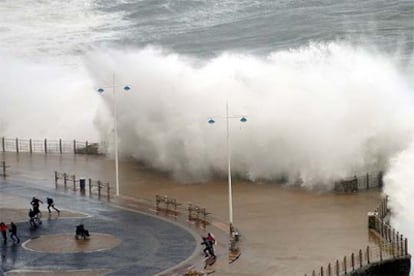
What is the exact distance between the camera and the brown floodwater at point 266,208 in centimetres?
2966

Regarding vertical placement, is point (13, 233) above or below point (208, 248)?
above

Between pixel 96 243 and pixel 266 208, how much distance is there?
7039mm

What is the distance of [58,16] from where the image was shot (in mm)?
101438

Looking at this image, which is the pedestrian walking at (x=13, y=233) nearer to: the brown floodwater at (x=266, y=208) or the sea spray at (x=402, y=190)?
the brown floodwater at (x=266, y=208)

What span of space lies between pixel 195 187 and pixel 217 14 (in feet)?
193

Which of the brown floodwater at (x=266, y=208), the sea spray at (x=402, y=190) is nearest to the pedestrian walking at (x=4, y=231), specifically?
the brown floodwater at (x=266, y=208)

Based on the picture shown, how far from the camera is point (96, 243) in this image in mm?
32125

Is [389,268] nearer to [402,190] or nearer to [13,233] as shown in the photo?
[402,190]

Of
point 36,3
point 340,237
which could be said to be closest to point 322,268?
point 340,237

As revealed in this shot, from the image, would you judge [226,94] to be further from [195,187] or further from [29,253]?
[29,253]

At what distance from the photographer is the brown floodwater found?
29656mm

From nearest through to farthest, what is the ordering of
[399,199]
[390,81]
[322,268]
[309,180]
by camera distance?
[322,268]
[399,199]
[309,180]
[390,81]

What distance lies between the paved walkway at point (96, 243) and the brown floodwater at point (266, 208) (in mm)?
2108

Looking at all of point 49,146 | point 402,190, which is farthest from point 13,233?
point 49,146
